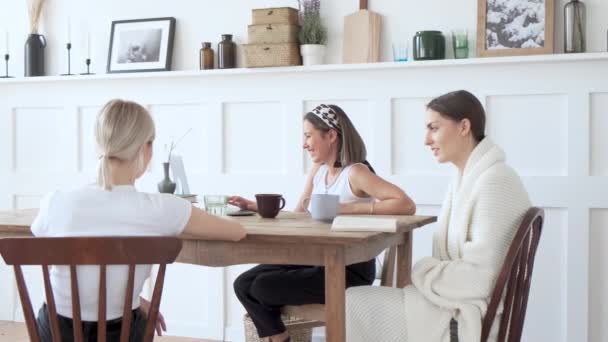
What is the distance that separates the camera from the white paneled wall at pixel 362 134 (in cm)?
360

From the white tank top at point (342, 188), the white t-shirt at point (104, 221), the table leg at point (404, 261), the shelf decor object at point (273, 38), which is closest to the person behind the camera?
the white t-shirt at point (104, 221)

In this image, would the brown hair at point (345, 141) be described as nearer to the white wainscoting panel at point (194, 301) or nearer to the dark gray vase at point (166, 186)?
the dark gray vase at point (166, 186)

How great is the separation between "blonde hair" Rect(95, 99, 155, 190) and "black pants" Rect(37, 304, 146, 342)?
0.35 metres

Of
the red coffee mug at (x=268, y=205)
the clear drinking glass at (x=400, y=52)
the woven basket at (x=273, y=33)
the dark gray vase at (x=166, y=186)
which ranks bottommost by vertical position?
→ the red coffee mug at (x=268, y=205)

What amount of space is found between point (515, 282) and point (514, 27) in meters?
1.71

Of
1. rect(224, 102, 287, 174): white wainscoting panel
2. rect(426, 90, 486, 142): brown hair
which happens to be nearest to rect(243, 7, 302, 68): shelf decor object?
rect(224, 102, 287, 174): white wainscoting panel

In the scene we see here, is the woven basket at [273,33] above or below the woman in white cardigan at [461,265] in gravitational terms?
above

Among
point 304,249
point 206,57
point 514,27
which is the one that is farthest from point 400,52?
point 304,249

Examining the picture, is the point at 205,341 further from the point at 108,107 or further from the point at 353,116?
the point at 108,107

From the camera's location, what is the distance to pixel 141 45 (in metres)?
4.37

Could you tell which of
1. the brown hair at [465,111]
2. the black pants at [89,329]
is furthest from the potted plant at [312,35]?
the black pants at [89,329]

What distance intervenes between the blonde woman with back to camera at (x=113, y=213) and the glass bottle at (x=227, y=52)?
6.68ft

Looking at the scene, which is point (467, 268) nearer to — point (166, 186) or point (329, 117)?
point (329, 117)

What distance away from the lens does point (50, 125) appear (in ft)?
15.1
